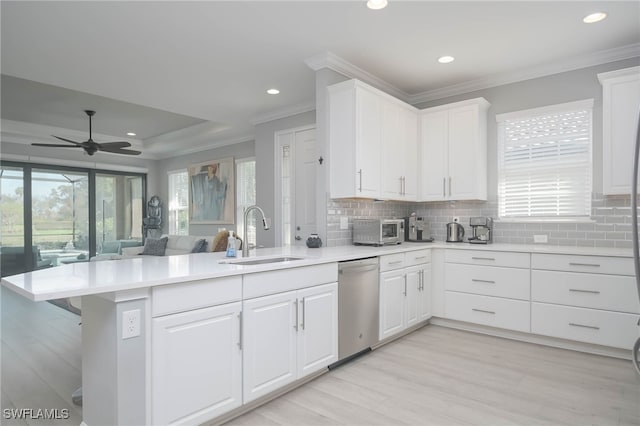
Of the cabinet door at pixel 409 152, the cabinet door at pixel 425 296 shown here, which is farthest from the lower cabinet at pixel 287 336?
the cabinet door at pixel 409 152

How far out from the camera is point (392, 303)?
3.36m

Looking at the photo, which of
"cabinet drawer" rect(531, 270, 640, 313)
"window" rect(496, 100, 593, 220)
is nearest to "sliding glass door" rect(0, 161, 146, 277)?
"window" rect(496, 100, 593, 220)

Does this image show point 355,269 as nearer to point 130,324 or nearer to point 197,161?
point 130,324

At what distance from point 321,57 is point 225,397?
2932 millimetres

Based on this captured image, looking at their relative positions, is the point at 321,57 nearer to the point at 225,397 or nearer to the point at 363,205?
the point at 363,205

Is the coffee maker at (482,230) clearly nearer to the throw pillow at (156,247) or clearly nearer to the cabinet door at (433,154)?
the cabinet door at (433,154)

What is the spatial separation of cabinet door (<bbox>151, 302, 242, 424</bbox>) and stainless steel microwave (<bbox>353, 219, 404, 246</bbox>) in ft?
6.00

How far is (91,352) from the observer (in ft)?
5.99

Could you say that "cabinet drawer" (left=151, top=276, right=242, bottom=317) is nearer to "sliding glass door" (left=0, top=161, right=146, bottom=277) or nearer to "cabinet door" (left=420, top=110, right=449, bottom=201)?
"cabinet door" (left=420, top=110, right=449, bottom=201)

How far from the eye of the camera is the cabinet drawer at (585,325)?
295cm

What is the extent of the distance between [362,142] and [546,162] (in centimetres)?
199

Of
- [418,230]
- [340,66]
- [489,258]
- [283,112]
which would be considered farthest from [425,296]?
[283,112]

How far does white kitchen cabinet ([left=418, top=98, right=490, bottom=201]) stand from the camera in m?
3.99

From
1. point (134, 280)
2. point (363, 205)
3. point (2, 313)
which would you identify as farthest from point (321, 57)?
point (2, 313)
